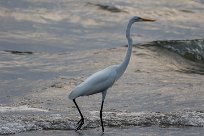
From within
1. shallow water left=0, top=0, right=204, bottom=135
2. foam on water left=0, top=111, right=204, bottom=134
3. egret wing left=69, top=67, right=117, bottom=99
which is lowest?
shallow water left=0, top=0, right=204, bottom=135

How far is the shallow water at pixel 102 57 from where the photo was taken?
35.2ft

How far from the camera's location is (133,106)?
35.6ft

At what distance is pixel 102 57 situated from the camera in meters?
15.2

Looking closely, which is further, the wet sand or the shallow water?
the shallow water

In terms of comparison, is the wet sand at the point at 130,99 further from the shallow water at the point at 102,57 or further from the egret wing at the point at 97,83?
the egret wing at the point at 97,83

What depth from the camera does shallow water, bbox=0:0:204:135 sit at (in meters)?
10.7

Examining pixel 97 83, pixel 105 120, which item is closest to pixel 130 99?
pixel 105 120

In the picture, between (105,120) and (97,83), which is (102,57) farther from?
(97,83)

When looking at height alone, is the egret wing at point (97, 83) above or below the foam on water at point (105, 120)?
above

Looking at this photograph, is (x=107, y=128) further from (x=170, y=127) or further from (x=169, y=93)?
(x=169, y=93)

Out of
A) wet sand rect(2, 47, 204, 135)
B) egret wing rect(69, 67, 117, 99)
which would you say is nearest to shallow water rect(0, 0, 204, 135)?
wet sand rect(2, 47, 204, 135)

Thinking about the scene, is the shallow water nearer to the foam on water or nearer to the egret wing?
the foam on water

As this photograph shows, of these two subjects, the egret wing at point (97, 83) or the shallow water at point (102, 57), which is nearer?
the egret wing at point (97, 83)

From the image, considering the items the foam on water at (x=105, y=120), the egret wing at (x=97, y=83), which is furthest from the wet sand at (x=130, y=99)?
the egret wing at (x=97, y=83)
